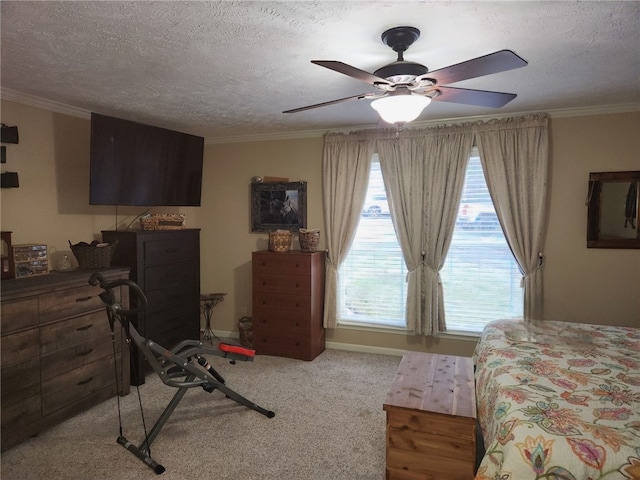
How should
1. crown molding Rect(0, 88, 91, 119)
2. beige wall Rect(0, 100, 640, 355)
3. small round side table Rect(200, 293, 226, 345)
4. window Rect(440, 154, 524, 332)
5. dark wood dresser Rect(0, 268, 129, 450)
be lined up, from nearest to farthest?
dark wood dresser Rect(0, 268, 129, 450), crown molding Rect(0, 88, 91, 119), beige wall Rect(0, 100, 640, 355), window Rect(440, 154, 524, 332), small round side table Rect(200, 293, 226, 345)

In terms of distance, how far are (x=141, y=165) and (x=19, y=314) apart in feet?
5.40

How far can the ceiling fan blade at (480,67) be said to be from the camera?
5.65 ft

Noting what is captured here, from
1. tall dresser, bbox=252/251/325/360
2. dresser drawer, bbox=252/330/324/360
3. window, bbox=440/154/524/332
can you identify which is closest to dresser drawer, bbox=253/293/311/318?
tall dresser, bbox=252/251/325/360

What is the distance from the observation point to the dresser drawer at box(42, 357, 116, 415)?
2.79 meters

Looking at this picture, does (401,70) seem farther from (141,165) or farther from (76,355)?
(76,355)

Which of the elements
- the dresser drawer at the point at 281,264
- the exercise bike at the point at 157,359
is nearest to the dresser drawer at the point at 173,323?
the dresser drawer at the point at 281,264

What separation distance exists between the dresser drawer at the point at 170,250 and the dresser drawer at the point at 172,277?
58 mm

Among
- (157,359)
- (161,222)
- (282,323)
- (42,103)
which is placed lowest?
(282,323)

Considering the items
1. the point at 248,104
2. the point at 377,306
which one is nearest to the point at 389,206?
the point at 377,306

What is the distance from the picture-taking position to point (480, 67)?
1859mm

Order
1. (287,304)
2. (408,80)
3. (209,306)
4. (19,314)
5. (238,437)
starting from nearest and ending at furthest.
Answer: (408,80)
(19,314)
(238,437)
(287,304)
(209,306)

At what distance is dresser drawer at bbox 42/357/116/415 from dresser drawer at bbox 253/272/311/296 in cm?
156

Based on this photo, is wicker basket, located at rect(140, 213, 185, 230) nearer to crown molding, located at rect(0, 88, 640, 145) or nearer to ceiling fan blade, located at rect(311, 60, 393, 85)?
crown molding, located at rect(0, 88, 640, 145)

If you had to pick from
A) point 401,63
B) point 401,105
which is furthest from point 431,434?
point 401,63
